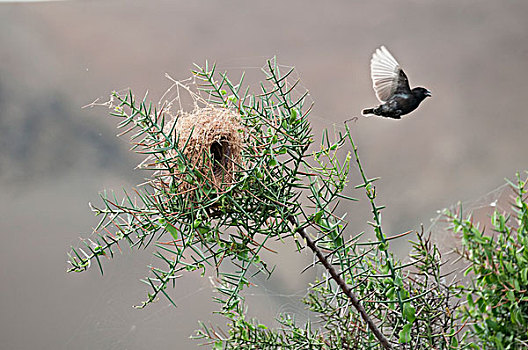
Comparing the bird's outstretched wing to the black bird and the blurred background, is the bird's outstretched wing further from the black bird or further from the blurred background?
the blurred background

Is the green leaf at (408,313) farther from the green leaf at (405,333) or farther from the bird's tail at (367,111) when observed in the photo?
the bird's tail at (367,111)

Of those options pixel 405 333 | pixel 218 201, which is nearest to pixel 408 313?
pixel 405 333

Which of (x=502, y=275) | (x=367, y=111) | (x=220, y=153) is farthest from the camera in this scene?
(x=367, y=111)

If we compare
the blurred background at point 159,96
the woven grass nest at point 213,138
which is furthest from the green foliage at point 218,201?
the blurred background at point 159,96

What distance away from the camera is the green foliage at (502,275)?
0.35 metres

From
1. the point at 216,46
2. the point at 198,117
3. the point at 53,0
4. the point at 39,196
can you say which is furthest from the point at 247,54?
the point at 198,117

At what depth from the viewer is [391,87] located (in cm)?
113

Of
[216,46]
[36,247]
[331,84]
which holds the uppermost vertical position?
[216,46]

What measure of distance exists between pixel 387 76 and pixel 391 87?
0.02 metres

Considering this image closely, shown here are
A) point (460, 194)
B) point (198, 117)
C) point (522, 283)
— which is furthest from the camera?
point (460, 194)

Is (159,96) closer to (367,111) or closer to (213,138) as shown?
(367,111)

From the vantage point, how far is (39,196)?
1.43 metres

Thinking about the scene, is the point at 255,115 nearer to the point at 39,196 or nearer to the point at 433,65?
the point at 433,65

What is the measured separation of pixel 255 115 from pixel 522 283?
21 centimetres
